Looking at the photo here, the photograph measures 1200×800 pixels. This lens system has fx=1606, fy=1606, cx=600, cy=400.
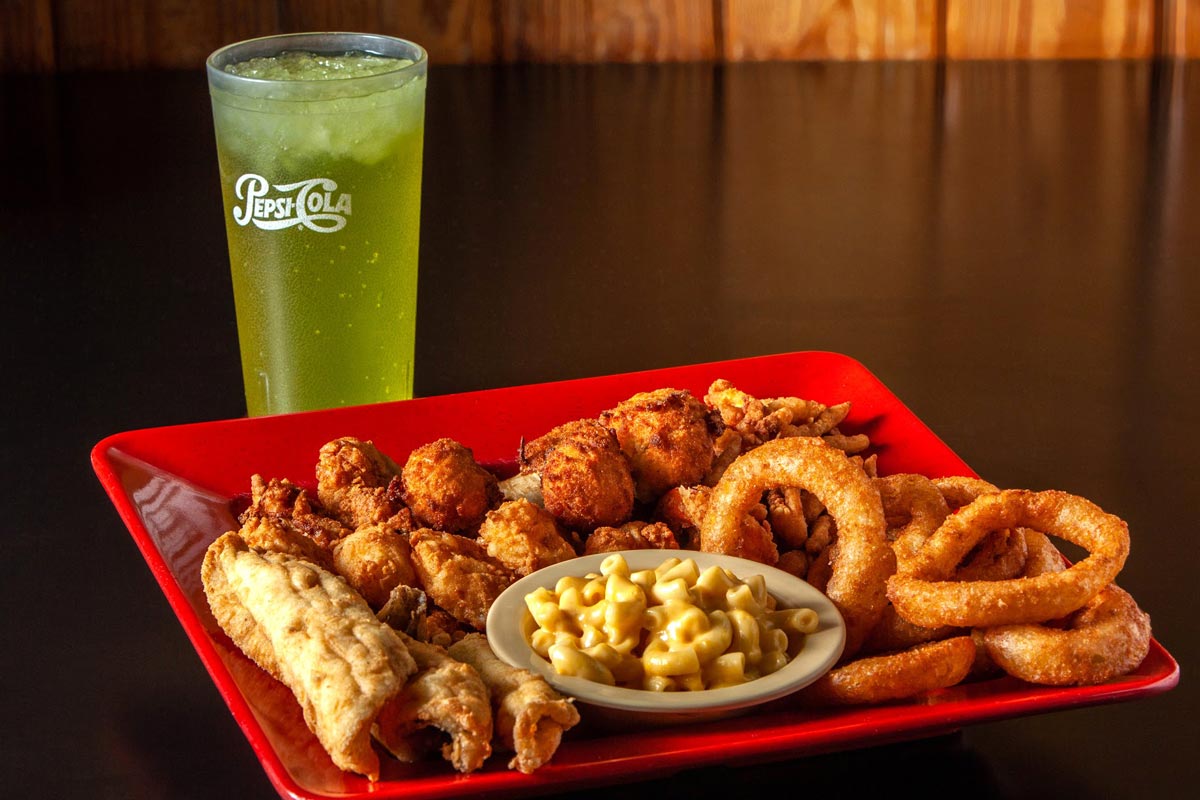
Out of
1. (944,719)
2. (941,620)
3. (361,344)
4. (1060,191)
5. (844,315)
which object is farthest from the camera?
(1060,191)

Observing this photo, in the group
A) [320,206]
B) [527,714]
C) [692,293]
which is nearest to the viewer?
[527,714]

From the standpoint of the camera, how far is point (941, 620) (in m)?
1.51

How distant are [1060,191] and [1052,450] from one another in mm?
1322

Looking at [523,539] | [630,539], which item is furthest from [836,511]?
[523,539]

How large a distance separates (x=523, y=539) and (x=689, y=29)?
2.95m

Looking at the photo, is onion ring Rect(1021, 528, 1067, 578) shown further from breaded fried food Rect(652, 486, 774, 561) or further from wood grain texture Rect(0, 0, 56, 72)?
wood grain texture Rect(0, 0, 56, 72)

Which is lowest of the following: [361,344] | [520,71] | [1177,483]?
[1177,483]

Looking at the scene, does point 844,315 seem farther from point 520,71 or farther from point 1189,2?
point 1189,2

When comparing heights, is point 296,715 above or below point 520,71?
below

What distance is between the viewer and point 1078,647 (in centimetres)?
146

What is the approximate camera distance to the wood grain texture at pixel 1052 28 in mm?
4391

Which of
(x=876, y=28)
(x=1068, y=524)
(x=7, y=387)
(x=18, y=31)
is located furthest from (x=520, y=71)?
(x=1068, y=524)

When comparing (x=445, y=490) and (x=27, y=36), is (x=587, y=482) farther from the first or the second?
(x=27, y=36)

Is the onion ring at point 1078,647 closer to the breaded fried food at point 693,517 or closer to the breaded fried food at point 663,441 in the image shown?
the breaded fried food at point 693,517
